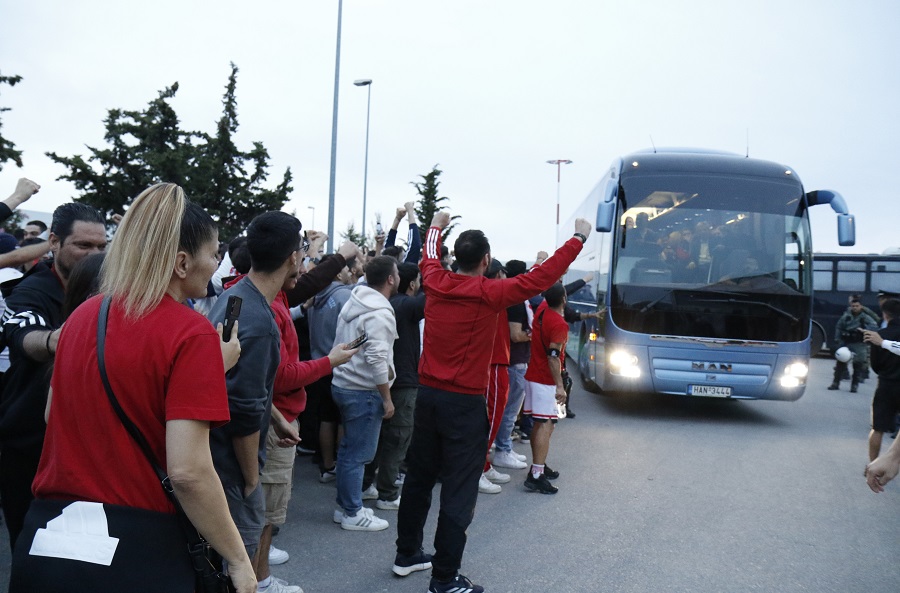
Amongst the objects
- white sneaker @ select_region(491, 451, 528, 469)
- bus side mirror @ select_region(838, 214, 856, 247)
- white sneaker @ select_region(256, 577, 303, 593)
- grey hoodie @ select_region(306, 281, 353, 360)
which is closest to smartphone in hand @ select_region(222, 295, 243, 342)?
white sneaker @ select_region(256, 577, 303, 593)

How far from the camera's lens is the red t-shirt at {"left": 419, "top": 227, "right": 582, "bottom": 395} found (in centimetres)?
414

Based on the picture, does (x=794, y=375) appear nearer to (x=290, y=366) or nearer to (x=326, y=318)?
(x=326, y=318)

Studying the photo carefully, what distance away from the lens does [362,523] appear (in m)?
5.30

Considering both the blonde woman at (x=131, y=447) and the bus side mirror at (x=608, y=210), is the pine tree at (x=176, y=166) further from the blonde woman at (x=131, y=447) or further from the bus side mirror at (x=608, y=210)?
the blonde woman at (x=131, y=447)

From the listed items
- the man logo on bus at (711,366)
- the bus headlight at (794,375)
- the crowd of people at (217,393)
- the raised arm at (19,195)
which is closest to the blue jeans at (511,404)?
the crowd of people at (217,393)

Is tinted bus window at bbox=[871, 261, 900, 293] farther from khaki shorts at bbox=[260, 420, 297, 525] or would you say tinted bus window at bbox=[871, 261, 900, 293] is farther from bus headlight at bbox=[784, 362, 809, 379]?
khaki shorts at bbox=[260, 420, 297, 525]

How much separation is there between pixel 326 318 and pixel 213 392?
176 inches

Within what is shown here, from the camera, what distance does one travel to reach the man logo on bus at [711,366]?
9.82 metres

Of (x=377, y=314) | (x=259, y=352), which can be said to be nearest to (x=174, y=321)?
(x=259, y=352)

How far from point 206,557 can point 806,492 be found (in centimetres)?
642

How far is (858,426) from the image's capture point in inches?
414

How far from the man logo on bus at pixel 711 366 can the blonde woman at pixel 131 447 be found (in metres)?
8.97

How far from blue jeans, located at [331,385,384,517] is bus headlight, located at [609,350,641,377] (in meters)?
5.48

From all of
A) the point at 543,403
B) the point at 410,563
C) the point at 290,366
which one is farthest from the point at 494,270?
the point at 290,366
